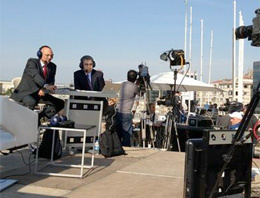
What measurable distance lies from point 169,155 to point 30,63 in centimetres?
276

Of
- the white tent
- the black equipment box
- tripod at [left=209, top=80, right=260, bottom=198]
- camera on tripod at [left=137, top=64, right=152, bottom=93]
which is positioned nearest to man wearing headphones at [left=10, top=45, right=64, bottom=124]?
camera on tripod at [left=137, top=64, right=152, bottom=93]

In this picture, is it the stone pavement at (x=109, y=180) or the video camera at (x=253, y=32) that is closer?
the video camera at (x=253, y=32)

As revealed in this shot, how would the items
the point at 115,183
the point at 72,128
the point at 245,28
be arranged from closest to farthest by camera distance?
the point at 245,28 → the point at 115,183 → the point at 72,128

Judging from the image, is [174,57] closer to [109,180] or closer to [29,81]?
[29,81]

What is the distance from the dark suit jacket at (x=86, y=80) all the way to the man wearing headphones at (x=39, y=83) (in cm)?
69

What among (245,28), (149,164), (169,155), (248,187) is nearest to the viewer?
(245,28)

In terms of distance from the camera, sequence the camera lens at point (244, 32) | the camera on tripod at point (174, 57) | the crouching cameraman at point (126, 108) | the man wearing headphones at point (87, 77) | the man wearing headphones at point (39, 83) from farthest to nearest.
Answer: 1. the camera on tripod at point (174, 57)
2. the crouching cameraman at point (126, 108)
3. the man wearing headphones at point (87, 77)
4. the man wearing headphones at point (39, 83)
5. the camera lens at point (244, 32)

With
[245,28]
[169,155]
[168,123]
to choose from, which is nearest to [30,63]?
[169,155]

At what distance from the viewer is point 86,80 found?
6.24 meters

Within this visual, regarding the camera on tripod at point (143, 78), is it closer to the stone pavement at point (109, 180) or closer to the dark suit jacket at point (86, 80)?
the dark suit jacket at point (86, 80)

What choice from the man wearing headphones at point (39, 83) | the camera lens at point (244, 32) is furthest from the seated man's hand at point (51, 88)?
the camera lens at point (244, 32)

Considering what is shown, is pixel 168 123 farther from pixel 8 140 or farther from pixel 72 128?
pixel 8 140

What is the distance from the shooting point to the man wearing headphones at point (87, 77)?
6238 mm

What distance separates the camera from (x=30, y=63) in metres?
5.16
